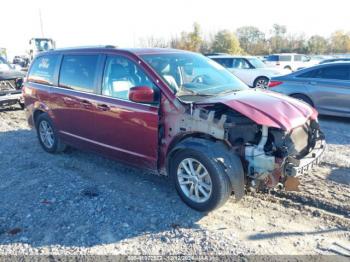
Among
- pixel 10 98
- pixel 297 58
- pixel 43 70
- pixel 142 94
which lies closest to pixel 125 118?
pixel 142 94

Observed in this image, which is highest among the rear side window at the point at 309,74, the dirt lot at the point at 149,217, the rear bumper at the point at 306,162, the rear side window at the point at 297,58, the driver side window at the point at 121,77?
the rear side window at the point at 297,58

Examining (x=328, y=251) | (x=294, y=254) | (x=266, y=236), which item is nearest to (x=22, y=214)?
(x=266, y=236)

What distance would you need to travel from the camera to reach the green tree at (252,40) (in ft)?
151

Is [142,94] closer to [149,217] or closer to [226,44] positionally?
[149,217]

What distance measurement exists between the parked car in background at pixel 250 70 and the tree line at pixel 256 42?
27.1 meters

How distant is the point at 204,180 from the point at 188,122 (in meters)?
0.70

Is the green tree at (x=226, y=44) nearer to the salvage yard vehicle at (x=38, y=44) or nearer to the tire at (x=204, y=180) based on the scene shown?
the salvage yard vehicle at (x=38, y=44)

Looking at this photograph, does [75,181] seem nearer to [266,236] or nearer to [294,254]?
[266,236]

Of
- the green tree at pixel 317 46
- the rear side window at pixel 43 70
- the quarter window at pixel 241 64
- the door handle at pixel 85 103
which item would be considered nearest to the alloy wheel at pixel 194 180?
the door handle at pixel 85 103

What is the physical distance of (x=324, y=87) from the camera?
322 inches

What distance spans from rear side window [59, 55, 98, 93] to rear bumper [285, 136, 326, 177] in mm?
2932

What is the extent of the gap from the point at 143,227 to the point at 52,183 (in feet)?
6.14

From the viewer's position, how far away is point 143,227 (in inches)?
141

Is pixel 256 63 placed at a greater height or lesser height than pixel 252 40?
lesser
